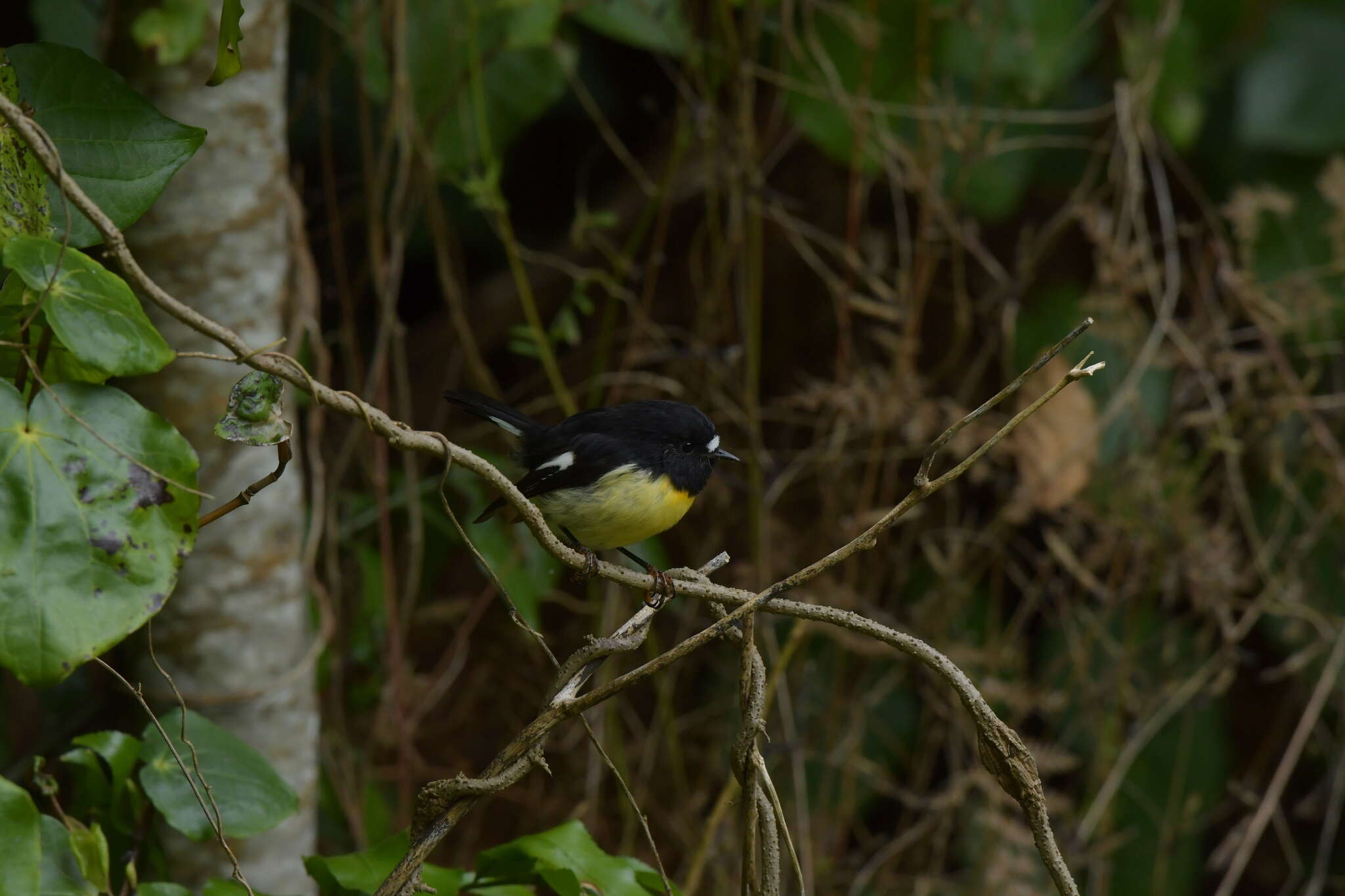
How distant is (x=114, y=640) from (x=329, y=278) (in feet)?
9.20

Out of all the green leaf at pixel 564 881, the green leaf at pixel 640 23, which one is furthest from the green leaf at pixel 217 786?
the green leaf at pixel 640 23

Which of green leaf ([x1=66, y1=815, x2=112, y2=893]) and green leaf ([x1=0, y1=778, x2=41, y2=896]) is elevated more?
green leaf ([x1=0, y1=778, x2=41, y2=896])

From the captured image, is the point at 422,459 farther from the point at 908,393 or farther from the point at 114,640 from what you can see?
the point at 114,640

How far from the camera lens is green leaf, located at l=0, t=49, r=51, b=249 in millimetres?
1065

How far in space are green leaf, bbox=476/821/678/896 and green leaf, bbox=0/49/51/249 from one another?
80 centimetres

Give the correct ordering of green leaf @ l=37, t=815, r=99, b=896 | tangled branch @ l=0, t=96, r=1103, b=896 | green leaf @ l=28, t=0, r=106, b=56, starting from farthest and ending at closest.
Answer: green leaf @ l=28, t=0, r=106, b=56, green leaf @ l=37, t=815, r=99, b=896, tangled branch @ l=0, t=96, r=1103, b=896

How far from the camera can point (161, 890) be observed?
143cm

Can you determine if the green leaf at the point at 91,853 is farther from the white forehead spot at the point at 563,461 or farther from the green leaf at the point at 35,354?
the white forehead spot at the point at 563,461

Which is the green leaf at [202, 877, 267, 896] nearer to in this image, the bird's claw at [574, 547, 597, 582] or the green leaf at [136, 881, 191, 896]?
the green leaf at [136, 881, 191, 896]

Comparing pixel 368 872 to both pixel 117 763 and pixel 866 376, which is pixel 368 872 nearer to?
pixel 117 763

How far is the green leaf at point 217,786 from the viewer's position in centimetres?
151

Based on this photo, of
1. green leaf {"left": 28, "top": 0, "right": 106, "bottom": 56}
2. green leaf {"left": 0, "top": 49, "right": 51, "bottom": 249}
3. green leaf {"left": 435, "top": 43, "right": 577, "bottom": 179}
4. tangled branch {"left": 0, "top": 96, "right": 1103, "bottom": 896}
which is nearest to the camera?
tangled branch {"left": 0, "top": 96, "right": 1103, "bottom": 896}

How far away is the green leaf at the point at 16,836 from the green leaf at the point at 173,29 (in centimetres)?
123

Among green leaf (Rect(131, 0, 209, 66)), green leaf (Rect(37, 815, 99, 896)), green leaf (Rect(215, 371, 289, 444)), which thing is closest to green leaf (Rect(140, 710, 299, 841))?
green leaf (Rect(37, 815, 99, 896))
